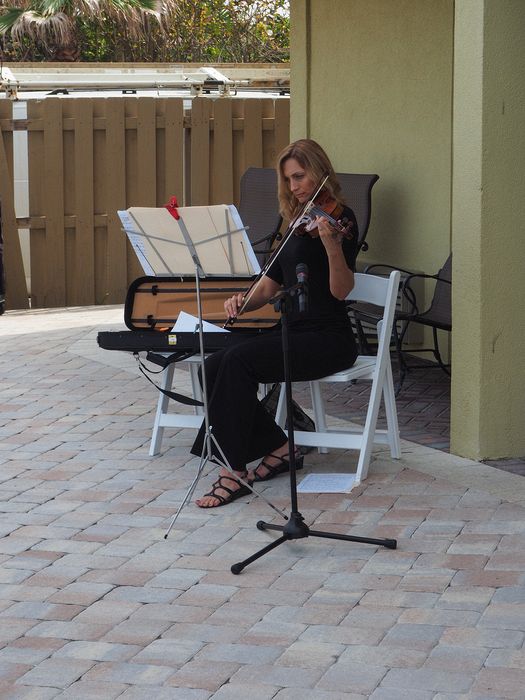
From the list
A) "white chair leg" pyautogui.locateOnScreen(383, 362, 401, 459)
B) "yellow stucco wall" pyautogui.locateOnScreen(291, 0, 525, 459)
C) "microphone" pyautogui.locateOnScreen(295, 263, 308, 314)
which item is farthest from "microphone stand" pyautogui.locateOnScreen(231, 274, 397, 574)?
"yellow stucco wall" pyautogui.locateOnScreen(291, 0, 525, 459)

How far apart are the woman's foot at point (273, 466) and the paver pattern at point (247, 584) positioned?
3.2 inches

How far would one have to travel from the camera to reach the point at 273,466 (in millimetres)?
5531

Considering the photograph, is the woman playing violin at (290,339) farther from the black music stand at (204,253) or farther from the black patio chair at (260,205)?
the black patio chair at (260,205)

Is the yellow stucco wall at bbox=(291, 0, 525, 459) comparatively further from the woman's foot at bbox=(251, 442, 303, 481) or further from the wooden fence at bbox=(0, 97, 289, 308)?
the wooden fence at bbox=(0, 97, 289, 308)

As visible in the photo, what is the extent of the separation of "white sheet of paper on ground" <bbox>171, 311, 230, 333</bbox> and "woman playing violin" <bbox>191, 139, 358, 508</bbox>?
0.13 m

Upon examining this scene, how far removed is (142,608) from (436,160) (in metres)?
4.74

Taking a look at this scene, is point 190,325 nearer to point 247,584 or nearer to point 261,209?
point 247,584

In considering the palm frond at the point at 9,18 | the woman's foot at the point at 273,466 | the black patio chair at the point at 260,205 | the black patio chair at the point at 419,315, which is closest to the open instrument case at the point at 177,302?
the woman's foot at the point at 273,466

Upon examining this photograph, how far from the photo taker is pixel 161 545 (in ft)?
15.3

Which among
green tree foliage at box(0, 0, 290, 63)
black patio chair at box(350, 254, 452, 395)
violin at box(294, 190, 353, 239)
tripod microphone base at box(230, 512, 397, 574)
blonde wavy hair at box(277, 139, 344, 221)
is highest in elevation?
green tree foliage at box(0, 0, 290, 63)

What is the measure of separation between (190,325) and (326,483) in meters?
0.95

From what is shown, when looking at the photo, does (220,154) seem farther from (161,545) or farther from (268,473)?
(161,545)

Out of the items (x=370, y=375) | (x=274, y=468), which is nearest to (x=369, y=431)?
(x=370, y=375)

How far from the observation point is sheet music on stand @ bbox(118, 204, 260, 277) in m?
5.17
